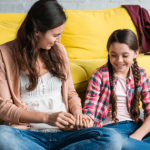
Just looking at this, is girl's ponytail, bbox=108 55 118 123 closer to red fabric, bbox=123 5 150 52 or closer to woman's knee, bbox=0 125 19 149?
woman's knee, bbox=0 125 19 149

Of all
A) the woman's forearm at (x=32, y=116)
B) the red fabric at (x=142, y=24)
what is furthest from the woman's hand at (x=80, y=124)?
the red fabric at (x=142, y=24)

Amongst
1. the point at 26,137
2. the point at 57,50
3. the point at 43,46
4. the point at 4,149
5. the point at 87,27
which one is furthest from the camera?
the point at 87,27

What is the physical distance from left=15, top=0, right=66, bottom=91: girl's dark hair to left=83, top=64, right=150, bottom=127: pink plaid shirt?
22 cm

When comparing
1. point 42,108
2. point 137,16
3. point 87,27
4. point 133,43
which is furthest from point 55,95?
point 137,16

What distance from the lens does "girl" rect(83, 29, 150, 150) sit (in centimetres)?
115

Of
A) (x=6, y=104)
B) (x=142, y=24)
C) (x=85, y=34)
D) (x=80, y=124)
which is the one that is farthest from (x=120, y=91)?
(x=142, y=24)

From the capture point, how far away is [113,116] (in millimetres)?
1155

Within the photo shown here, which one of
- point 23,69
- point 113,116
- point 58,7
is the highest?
point 58,7

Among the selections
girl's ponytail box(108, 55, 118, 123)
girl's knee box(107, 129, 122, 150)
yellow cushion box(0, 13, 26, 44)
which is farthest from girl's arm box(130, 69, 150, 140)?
yellow cushion box(0, 13, 26, 44)

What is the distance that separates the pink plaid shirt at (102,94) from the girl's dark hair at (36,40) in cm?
22

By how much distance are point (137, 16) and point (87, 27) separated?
0.53 meters

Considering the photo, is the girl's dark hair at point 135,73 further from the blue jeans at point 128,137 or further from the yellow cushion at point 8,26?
the yellow cushion at point 8,26

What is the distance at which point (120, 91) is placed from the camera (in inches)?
48.2

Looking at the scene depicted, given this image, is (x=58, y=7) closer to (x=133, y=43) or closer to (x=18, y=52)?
(x=18, y=52)
